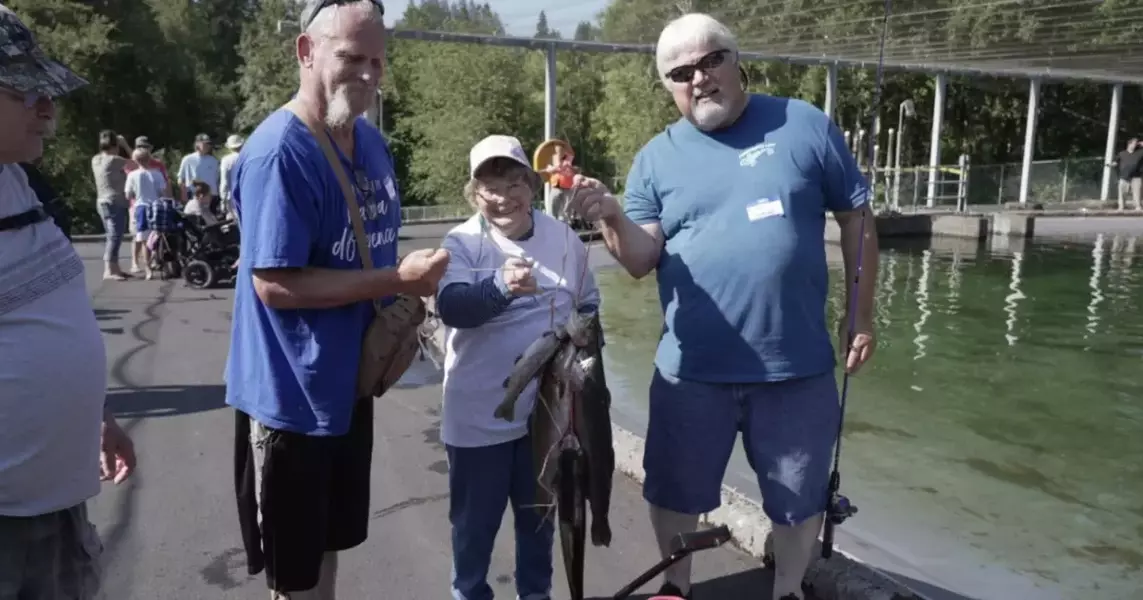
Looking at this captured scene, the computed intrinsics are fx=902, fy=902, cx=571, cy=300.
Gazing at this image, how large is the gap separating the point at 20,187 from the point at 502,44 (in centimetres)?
1657

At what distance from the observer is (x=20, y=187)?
2.38m

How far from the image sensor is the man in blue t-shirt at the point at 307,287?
260 cm

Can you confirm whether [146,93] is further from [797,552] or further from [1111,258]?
[797,552]

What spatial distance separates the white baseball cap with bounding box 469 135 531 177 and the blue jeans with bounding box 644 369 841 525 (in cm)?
106

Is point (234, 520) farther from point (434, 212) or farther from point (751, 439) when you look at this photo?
point (434, 212)

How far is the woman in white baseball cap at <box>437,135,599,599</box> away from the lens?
127 inches

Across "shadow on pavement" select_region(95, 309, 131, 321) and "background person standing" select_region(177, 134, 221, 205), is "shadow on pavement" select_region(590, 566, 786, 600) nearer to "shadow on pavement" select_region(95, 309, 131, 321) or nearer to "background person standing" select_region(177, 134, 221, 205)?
"shadow on pavement" select_region(95, 309, 131, 321)

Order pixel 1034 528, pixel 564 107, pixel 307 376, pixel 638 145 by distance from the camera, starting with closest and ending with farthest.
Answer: pixel 307 376
pixel 1034 528
pixel 638 145
pixel 564 107

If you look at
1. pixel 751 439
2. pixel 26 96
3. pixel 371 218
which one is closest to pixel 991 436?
pixel 751 439

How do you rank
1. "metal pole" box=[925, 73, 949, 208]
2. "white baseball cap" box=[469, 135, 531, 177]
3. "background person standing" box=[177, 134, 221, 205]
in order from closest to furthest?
"white baseball cap" box=[469, 135, 531, 177] → "background person standing" box=[177, 134, 221, 205] → "metal pole" box=[925, 73, 949, 208]

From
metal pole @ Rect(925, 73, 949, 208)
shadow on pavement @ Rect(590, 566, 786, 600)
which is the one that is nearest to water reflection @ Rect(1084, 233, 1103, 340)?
metal pole @ Rect(925, 73, 949, 208)

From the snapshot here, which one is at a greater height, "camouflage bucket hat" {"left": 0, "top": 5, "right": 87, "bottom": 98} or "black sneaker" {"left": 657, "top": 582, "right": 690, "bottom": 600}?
"camouflage bucket hat" {"left": 0, "top": 5, "right": 87, "bottom": 98}

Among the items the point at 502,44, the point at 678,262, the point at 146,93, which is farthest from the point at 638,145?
the point at 678,262

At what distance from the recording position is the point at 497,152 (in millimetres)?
3188
